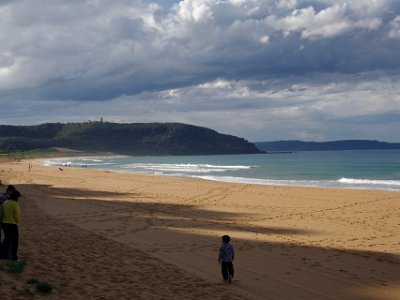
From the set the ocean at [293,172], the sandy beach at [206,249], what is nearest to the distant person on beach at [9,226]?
the sandy beach at [206,249]

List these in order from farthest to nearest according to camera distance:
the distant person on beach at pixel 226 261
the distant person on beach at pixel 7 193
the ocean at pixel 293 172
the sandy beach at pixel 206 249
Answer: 1. the ocean at pixel 293 172
2. the distant person on beach at pixel 226 261
3. the distant person on beach at pixel 7 193
4. the sandy beach at pixel 206 249

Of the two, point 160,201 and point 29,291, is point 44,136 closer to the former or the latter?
point 160,201

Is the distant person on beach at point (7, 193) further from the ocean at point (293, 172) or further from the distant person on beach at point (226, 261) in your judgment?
the ocean at point (293, 172)

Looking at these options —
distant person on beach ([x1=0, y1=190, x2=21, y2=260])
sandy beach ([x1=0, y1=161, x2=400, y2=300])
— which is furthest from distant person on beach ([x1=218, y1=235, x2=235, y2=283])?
distant person on beach ([x1=0, y1=190, x2=21, y2=260])

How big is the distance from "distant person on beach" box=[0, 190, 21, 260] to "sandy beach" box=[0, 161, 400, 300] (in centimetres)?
42

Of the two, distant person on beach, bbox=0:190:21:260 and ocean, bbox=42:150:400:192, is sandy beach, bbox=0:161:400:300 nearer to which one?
distant person on beach, bbox=0:190:21:260

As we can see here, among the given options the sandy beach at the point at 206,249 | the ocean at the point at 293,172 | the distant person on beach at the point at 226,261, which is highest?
the ocean at the point at 293,172

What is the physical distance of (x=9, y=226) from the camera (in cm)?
923

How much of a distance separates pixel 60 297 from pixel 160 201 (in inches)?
719

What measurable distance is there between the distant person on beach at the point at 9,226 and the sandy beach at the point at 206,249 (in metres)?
0.42

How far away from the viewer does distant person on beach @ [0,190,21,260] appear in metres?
9.08

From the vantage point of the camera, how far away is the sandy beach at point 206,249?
9070mm

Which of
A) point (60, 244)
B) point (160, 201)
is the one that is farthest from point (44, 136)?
point (60, 244)

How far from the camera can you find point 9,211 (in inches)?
363
